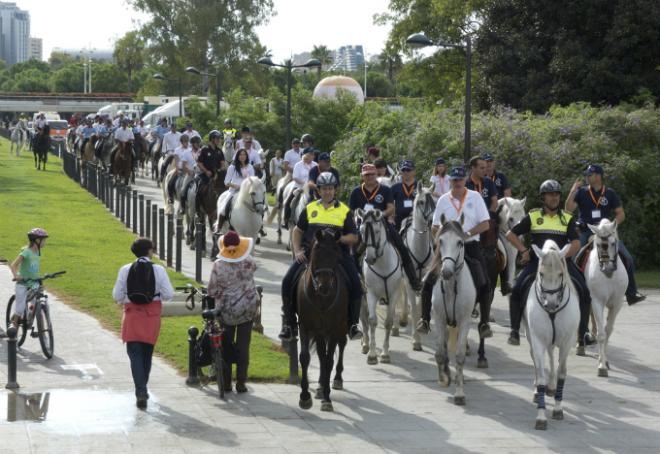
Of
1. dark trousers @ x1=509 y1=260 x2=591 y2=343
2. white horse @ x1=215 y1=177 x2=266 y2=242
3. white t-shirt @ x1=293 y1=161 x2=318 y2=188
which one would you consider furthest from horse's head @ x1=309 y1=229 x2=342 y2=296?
white t-shirt @ x1=293 y1=161 x2=318 y2=188

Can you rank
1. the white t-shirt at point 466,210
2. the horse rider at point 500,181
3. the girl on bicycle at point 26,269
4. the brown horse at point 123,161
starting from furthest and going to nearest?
the brown horse at point 123,161 < the horse rider at point 500,181 < the girl on bicycle at point 26,269 < the white t-shirt at point 466,210

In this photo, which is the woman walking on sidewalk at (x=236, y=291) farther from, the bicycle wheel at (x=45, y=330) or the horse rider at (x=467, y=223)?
the bicycle wheel at (x=45, y=330)

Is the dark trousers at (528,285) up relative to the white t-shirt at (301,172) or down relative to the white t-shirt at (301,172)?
down

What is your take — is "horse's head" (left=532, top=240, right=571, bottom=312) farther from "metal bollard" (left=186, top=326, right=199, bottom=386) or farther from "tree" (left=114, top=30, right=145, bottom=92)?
"tree" (left=114, top=30, right=145, bottom=92)

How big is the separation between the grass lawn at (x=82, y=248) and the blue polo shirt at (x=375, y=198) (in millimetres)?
2316

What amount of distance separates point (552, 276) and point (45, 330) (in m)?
6.57

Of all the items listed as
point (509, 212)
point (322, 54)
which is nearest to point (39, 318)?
point (509, 212)

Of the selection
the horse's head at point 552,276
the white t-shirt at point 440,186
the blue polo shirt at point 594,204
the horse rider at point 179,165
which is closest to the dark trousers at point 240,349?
the horse's head at point 552,276

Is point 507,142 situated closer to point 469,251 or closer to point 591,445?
point 469,251

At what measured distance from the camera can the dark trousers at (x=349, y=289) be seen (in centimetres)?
1247

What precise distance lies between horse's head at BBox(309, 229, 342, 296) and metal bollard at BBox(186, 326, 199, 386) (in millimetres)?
1885

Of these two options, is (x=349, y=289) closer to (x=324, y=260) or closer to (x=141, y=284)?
(x=324, y=260)

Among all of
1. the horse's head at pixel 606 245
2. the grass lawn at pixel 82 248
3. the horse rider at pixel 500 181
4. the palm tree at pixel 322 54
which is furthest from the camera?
the palm tree at pixel 322 54

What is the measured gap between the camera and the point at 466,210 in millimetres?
13633
